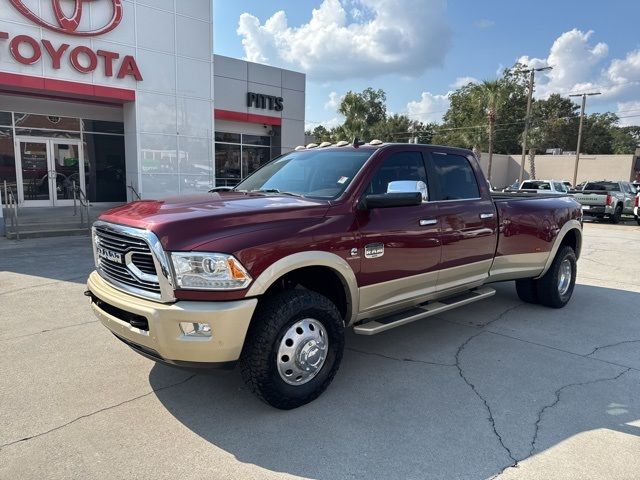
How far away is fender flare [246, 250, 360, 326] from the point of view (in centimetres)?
318

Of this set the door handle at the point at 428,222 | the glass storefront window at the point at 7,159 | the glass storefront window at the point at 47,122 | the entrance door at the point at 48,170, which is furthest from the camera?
the entrance door at the point at 48,170

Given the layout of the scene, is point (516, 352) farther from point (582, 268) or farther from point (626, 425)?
point (582, 268)

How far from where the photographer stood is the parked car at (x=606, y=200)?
19967 millimetres

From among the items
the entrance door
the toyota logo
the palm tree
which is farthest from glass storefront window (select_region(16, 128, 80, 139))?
the palm tree

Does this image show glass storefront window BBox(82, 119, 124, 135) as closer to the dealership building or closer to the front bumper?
the dealership building

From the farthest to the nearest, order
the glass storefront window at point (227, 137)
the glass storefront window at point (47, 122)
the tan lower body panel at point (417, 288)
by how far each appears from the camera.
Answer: the glass storefront window at point (227, 137) → the glass storefront window at point (47, 122) → the tan lower body panel at point (417, 288)

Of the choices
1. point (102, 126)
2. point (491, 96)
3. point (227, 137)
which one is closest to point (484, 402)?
point (102, 126)

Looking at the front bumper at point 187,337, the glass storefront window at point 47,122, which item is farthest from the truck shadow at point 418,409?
the glass storefront window at point 47,122

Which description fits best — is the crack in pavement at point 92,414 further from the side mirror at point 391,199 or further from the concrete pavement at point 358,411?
the side mirror at point 391,199

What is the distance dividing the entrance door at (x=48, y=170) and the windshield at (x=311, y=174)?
1440 centimetres

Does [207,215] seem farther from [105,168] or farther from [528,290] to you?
[105,168]

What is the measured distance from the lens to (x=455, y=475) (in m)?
2.78

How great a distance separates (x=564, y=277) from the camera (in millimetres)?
6504

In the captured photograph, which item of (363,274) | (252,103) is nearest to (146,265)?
(363,274)
